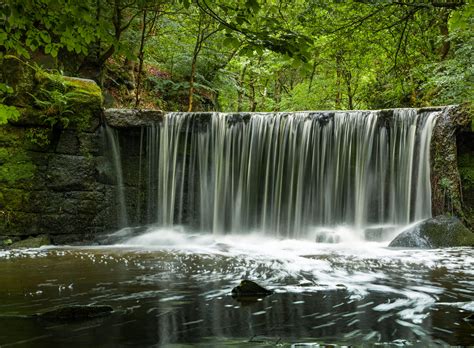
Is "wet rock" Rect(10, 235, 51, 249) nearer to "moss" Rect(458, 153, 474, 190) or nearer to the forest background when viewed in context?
the forest background

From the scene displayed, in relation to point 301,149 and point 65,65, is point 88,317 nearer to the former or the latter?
point 301,149

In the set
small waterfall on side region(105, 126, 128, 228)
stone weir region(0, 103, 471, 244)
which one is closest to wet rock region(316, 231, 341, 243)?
stone weir region(0, 103, 471, 244)

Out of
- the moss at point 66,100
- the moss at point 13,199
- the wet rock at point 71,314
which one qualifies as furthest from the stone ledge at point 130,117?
the wet rock at point 71,314

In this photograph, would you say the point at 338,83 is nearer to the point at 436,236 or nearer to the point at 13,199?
the point at 436,236

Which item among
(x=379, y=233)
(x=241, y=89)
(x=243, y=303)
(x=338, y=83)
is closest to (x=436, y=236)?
(x=379, y=233)

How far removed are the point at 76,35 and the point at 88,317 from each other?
2.42 meters

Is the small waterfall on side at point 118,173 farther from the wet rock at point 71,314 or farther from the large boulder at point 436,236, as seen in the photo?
the wet rock at point 71,314

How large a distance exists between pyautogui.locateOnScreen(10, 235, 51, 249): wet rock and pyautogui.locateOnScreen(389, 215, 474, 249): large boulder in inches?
270

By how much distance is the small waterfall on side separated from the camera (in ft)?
35.7

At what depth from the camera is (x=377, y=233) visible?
9305 mm

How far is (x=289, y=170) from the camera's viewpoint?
Answer: 36.0 feet

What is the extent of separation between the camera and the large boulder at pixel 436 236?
25.6 feet

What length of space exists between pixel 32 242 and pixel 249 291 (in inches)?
255

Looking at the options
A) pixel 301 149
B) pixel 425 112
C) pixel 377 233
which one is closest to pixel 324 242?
pixel 377 233
